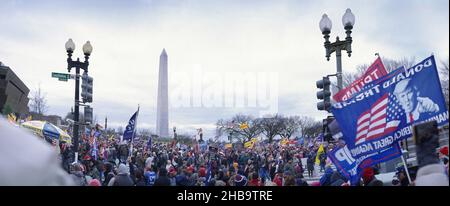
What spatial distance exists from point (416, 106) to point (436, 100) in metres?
0.30

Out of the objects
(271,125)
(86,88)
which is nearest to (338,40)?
(86,88)

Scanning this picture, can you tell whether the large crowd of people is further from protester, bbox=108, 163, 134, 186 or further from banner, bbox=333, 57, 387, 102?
banner, bbox=333, 57, 387, 102

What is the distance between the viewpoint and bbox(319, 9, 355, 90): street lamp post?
10086 mm

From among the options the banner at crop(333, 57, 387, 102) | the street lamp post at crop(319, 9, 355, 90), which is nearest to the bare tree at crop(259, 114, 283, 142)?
the street lamp post at crop(319, 9, 355, 90)

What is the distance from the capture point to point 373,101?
5.30 meters

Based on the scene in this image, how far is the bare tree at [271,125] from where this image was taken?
9500 cm

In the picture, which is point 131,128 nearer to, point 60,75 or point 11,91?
point 60,75

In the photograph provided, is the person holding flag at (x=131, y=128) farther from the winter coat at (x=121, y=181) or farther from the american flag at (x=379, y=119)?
the american flag at (x=379, y=119)

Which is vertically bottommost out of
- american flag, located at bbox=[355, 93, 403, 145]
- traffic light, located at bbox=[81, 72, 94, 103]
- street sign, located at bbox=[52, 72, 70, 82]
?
american flag, located at bbox=[355, 93, 403, 145]

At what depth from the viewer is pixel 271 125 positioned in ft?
312

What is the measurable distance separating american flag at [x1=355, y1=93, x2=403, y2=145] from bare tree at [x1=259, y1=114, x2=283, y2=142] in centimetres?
8981

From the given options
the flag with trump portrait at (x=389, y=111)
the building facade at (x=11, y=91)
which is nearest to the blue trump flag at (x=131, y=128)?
the flag with trump portrait at (x=389, y=111)

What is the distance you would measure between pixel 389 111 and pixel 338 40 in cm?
586
